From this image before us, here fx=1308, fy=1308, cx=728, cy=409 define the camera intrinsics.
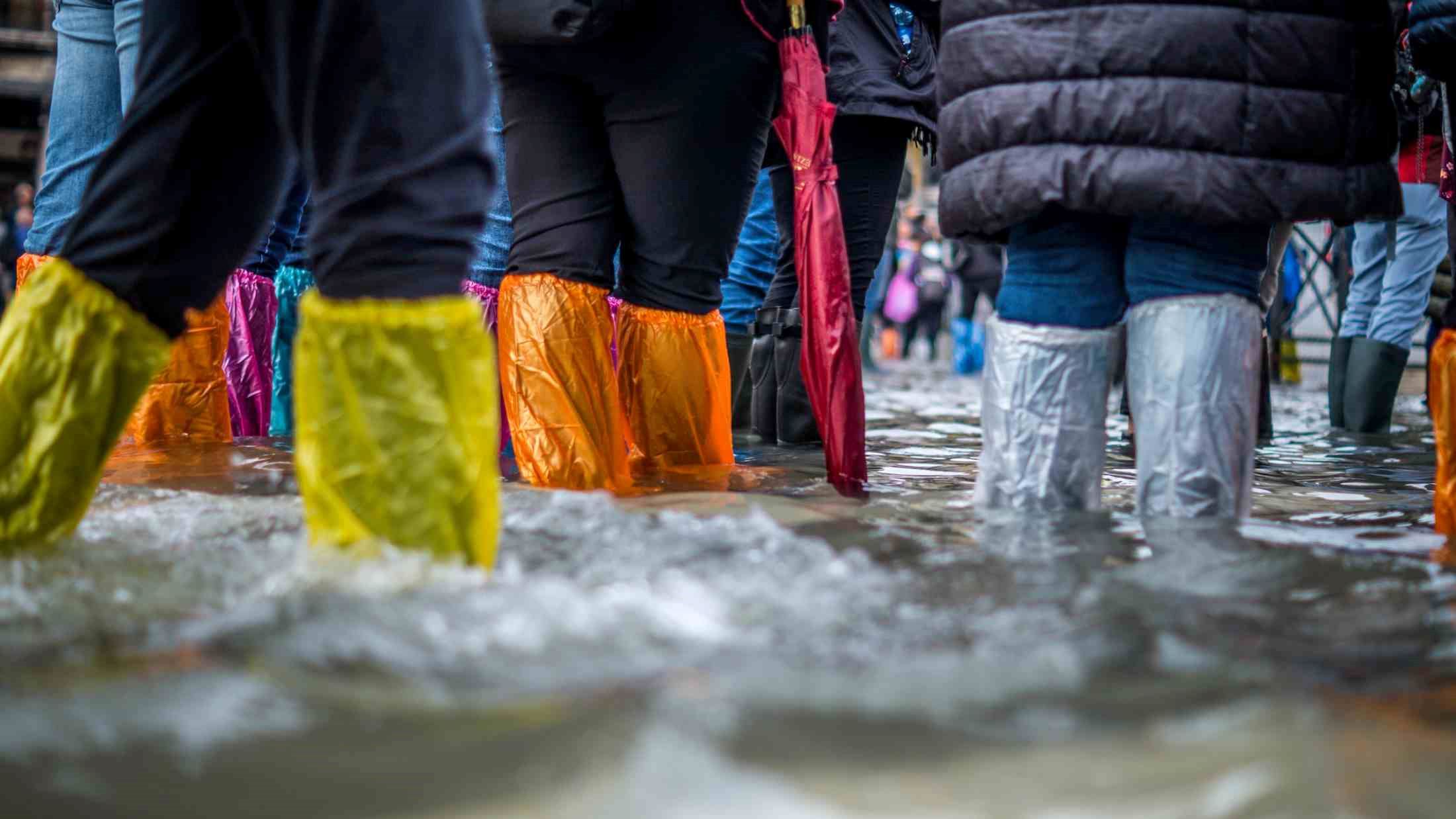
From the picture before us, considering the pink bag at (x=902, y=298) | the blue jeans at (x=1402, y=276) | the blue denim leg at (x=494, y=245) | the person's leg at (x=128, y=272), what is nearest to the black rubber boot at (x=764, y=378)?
the blue denim leg at (x=494, y=245)

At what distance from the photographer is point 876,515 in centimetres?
201

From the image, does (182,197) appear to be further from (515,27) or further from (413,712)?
(413,712)

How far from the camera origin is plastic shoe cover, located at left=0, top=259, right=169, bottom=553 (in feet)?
4.90

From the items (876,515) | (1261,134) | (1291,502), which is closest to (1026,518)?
(876,515)

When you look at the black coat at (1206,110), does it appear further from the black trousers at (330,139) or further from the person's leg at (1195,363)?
the black trousers at (330,139)

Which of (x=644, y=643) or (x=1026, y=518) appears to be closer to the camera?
(x=644, y=643)

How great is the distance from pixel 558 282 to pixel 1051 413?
2.84ft

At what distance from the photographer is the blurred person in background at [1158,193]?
1784 millimetres

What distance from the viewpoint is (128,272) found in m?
1.57

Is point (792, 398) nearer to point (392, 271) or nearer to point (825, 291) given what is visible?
point (825, 291)

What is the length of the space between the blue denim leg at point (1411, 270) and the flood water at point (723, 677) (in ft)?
9.65

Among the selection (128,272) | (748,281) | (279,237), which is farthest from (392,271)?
(748,281)

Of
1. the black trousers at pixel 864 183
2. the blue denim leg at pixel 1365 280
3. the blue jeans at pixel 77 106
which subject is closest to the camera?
the blue jeans at pixel 77 106

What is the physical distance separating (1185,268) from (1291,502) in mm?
779
